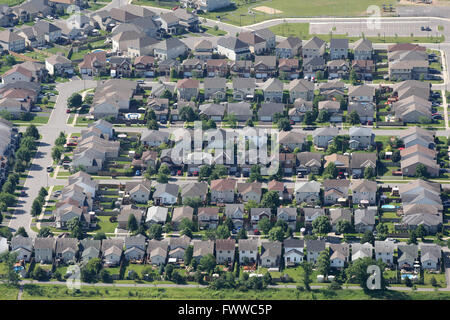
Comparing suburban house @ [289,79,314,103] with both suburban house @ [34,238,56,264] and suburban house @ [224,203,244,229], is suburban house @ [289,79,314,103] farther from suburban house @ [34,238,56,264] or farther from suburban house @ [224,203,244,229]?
suburban house @ [34,238,56,264]

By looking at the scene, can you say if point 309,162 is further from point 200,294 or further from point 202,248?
point 200,294

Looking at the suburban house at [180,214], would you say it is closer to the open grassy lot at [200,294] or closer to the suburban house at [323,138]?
the open grassy lot at [200,294]

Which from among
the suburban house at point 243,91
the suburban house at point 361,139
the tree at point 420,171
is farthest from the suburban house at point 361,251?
the suburban house at point 243,91

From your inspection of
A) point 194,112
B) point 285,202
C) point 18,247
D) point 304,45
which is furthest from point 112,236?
point 304,45

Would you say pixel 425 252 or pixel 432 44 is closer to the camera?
pixel 425 252

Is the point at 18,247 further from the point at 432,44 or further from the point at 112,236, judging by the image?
the point at 432,44

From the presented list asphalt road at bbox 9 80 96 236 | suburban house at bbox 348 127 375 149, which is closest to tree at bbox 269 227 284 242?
suburban house at bbox 348 127 375 149
